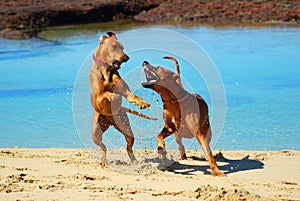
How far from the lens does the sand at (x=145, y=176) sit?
6.00 m

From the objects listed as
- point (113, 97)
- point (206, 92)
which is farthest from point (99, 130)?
point (206, 92)

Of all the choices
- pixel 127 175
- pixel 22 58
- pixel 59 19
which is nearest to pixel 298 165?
pixel 127 175

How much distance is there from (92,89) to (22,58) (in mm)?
9994

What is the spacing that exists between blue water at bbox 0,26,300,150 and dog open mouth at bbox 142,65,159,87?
1141 mm

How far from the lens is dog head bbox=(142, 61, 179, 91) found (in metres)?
6.75

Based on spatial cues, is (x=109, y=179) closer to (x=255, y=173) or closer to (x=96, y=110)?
(x=96, y=110)

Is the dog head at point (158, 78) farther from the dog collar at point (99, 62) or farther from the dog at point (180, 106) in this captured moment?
the dog collar at point (99, 62)

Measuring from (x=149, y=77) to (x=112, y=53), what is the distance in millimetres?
496

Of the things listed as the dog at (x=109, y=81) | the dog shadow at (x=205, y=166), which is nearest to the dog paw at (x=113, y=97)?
the dog at (x=109, y=81)

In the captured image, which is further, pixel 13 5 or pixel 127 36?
pixel 13 5

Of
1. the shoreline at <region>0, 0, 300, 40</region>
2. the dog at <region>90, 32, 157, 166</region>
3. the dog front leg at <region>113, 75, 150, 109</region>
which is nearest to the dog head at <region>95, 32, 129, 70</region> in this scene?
the dog at <region>90, 32, 157, 166</region>

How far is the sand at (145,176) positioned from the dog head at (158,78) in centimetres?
92

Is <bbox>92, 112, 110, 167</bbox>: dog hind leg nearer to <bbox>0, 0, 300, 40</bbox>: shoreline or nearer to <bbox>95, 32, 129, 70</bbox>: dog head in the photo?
<bbox>95, 32, 129, 70</bbox>: dog head

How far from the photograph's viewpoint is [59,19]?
79.3 feet
